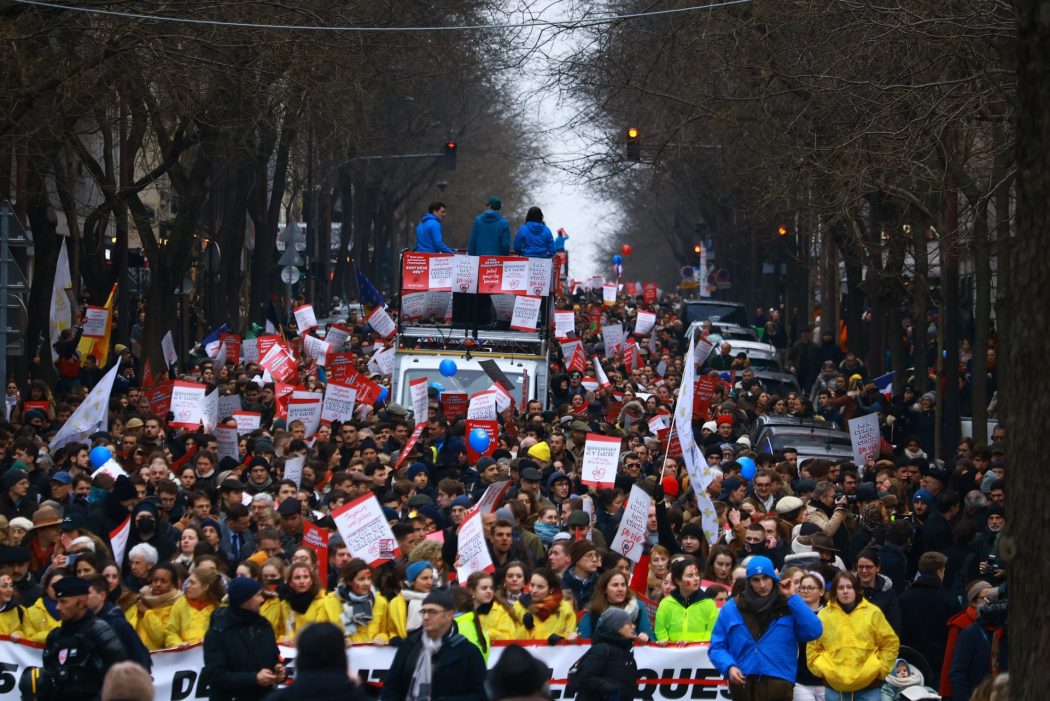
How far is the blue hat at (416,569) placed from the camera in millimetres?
10103

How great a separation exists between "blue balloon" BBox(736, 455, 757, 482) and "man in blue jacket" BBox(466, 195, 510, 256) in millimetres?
7122

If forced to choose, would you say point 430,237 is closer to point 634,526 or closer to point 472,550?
point 634,526

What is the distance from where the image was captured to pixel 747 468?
1752 centimetres

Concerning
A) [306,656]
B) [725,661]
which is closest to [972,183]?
[725,661]

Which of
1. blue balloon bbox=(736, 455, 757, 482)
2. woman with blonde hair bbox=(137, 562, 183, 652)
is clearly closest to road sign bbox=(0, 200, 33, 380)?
blue balloon bbox=(736, 455, 757, 482)

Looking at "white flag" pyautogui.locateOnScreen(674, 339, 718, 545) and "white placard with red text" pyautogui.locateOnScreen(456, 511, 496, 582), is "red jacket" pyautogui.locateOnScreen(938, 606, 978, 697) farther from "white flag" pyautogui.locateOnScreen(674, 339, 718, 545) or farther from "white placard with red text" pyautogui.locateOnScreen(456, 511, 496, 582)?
"white placard with red text" pyautogui.locateOnScreen(456, 511, 496, 582)

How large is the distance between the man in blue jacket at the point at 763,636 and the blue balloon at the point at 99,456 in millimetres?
7740

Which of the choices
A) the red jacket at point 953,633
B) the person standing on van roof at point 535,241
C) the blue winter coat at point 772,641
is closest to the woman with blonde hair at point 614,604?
the blue winter coat at point 772,641

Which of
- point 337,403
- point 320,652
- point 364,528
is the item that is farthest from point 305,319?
point 320,652

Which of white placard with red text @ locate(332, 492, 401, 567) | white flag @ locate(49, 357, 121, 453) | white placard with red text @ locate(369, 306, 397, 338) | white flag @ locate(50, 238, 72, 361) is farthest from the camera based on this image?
white placard with red text @ locate(369, 306, 397, 338)

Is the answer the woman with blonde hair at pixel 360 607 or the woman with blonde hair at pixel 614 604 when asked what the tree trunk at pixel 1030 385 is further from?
the woman with blonde hair at pixel 360 607

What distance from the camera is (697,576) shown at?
10.4 m

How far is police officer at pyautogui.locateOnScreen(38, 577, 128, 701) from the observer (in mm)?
8531

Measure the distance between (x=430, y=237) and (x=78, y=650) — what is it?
51.5 feet
